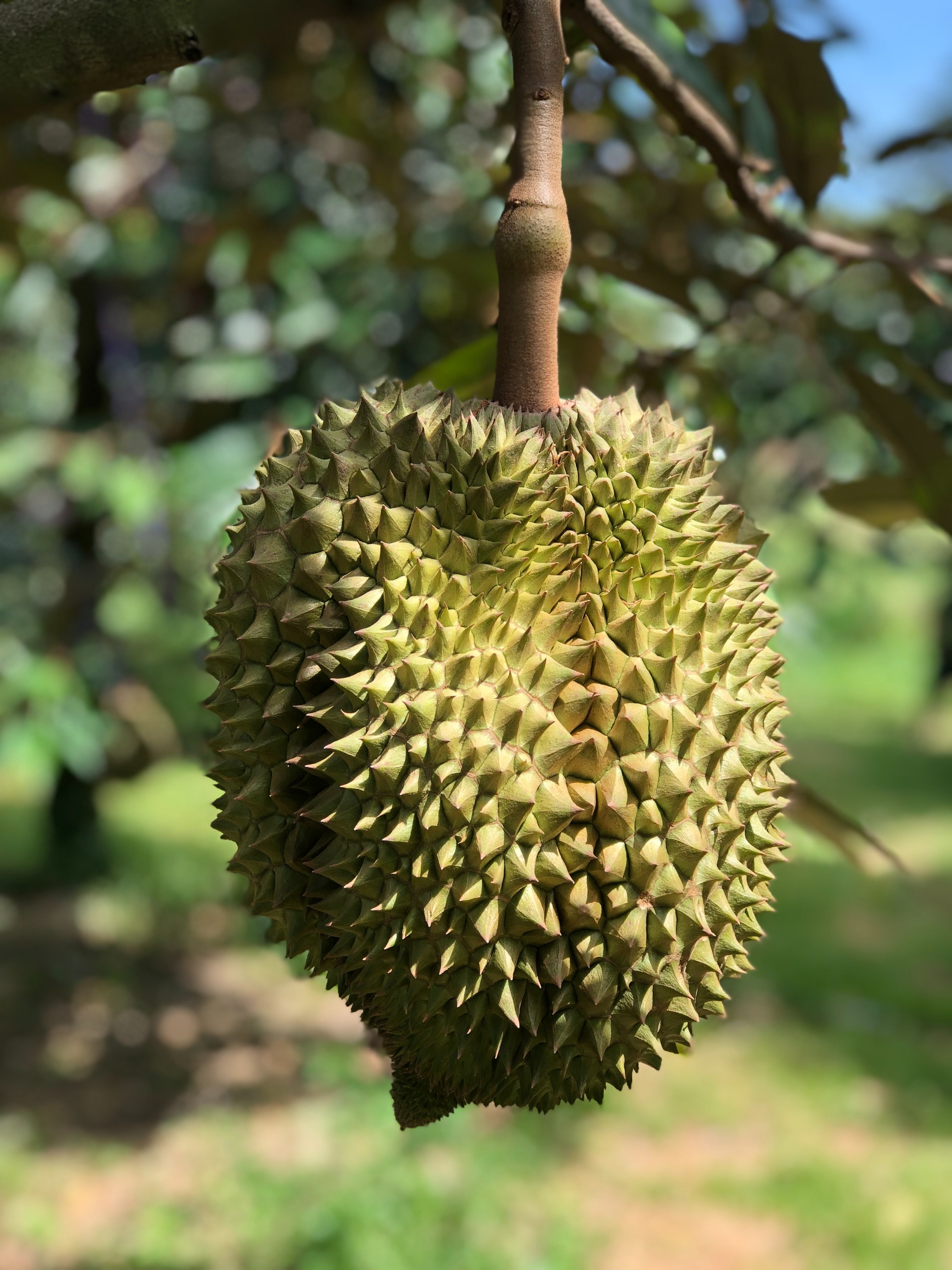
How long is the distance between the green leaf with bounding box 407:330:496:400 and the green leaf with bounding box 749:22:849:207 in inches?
18.6

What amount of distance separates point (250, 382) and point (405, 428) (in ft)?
5.43

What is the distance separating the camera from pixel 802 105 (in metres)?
1.48

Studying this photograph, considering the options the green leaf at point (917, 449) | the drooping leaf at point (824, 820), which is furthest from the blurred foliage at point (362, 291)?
the drooping leaf at point (824, 820)

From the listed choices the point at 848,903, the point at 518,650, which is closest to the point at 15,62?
the point at 518,650

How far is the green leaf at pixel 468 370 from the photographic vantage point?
137 cm

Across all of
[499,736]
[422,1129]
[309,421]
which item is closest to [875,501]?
[309,421]

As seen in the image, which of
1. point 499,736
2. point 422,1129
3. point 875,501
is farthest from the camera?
point 422,1129

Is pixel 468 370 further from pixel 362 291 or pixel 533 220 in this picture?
pixel 362 291

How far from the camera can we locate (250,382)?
96.8 inches

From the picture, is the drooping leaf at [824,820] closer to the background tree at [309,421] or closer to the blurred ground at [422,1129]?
the background tree at [309,421]

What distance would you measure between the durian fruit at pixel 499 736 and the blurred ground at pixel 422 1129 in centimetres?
109

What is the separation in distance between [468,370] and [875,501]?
23.8 inches

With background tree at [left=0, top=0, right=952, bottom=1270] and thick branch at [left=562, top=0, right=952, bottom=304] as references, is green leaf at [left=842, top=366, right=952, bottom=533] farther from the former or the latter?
thick branch at [left=562, top=0, right=952, bottom=304]

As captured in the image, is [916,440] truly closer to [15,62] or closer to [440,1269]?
[15,62]
